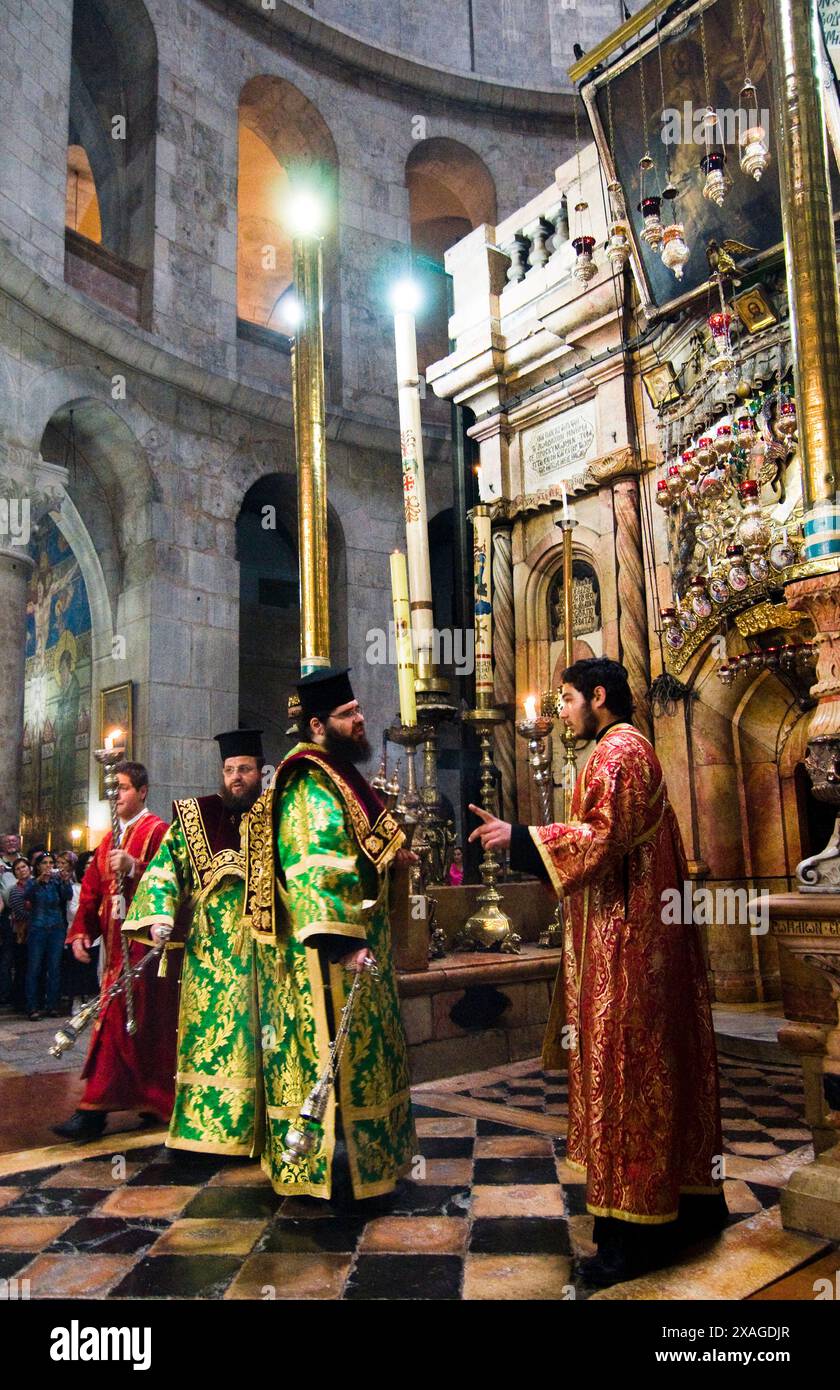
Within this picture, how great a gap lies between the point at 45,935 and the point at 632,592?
5.56 m

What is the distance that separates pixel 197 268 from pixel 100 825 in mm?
6740

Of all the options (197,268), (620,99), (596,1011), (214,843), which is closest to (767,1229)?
(596,1011)

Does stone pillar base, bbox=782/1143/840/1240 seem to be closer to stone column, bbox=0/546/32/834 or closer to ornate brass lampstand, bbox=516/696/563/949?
ornate brass lampstand, bbox=516/696/563/949

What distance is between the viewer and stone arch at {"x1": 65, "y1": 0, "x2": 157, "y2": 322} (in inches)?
445

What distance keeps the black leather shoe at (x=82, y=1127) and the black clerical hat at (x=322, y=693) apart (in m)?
2.05

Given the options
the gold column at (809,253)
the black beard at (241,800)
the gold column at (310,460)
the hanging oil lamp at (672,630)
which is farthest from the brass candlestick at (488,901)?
the gold column at (809,253)

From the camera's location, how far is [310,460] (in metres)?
4.86

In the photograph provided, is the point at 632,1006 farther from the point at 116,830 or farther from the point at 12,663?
the point at 12,663

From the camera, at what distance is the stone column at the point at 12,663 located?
30.4 ft

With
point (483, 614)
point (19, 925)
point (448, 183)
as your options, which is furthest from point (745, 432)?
point (448, 183)

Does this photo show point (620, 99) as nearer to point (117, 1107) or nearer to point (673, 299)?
point (673, 299)

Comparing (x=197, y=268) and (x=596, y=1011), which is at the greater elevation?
(x=197, y=268)

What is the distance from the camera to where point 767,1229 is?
9.56 ft

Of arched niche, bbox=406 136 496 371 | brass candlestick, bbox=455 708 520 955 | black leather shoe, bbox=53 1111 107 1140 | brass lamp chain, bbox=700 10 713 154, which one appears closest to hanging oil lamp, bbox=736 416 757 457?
brass lamp chain, bbox=700 10 713 154
